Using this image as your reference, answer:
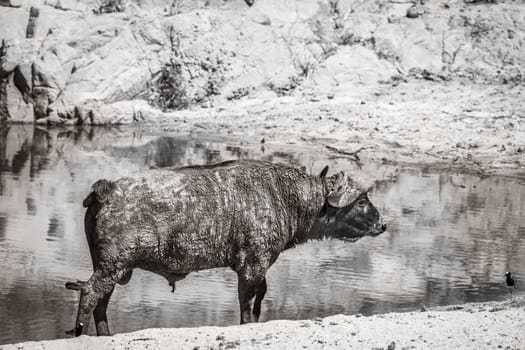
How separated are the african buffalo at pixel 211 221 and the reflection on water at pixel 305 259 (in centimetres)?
62

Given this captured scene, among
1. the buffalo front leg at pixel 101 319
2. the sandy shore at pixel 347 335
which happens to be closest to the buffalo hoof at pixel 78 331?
the buffalo front leg at pixel 101 319

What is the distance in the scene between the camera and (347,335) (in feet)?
22.5

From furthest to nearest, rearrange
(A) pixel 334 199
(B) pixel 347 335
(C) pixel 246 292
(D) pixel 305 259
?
(D) pixel 305 259 < (A) pixel 334 199 < (C) pixel 246 292 < (B) pixel 347 335

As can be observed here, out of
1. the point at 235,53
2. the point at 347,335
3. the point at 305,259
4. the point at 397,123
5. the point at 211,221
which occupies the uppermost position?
the point at 235,53

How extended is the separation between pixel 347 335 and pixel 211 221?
5.46 ft

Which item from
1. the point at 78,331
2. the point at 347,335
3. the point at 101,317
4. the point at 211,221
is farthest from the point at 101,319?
the point at 347,335

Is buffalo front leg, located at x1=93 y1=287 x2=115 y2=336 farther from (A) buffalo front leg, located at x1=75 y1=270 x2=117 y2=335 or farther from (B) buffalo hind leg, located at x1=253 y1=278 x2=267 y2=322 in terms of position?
(B) buffalo hind leg, located at x1=253 y1=278 x2=267 y2=322

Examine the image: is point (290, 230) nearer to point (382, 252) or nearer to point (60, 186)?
point (382, 252)

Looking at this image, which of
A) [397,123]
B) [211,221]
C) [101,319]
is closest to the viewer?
[101,319]

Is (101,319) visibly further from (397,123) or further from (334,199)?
(397,123)

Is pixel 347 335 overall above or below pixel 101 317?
above

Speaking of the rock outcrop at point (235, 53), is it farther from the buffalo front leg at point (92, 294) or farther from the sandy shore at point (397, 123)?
the buffalo front leg at point (92, 294)

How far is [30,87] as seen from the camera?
28.6m

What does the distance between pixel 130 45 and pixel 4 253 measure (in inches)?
759
